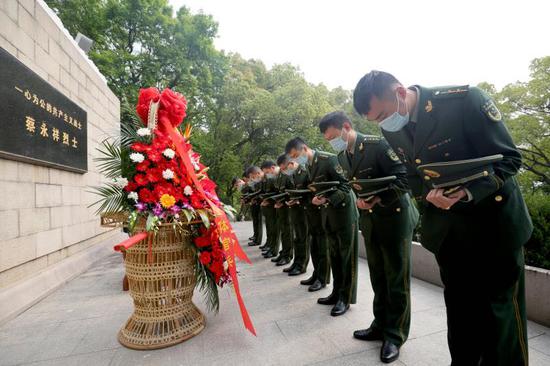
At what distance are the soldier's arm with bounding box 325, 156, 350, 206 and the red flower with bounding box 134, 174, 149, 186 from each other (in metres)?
1.94

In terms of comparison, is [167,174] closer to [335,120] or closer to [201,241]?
[201,241]

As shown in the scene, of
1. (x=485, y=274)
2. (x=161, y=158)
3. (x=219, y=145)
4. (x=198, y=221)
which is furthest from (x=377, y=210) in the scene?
(x=219, y=145)

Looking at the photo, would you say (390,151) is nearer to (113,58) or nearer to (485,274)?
(485,274)

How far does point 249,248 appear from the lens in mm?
7309

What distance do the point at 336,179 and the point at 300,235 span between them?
1.60m

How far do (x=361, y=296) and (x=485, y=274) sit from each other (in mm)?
2314

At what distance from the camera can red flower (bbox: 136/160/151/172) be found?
8.08 feet

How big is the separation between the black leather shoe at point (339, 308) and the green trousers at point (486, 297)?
146 cm

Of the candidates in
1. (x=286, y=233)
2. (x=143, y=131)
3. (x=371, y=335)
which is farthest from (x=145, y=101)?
(x=286, y=233)

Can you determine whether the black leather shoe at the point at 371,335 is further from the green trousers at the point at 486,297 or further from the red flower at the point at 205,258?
the red flower at the point at 205,258

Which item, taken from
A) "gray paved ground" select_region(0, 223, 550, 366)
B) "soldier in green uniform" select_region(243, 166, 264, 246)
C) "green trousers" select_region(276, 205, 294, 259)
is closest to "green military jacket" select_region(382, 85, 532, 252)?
"gray paved ground" select_region(0, 223, 550, 366)

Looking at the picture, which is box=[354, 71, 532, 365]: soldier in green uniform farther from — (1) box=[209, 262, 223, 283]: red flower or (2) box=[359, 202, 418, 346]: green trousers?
(1) box=[209, 262, 223, 283]: red flower

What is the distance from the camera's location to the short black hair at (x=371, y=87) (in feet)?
5.61

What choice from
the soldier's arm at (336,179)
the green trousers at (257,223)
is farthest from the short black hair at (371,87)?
the green trousers at (257,223)
